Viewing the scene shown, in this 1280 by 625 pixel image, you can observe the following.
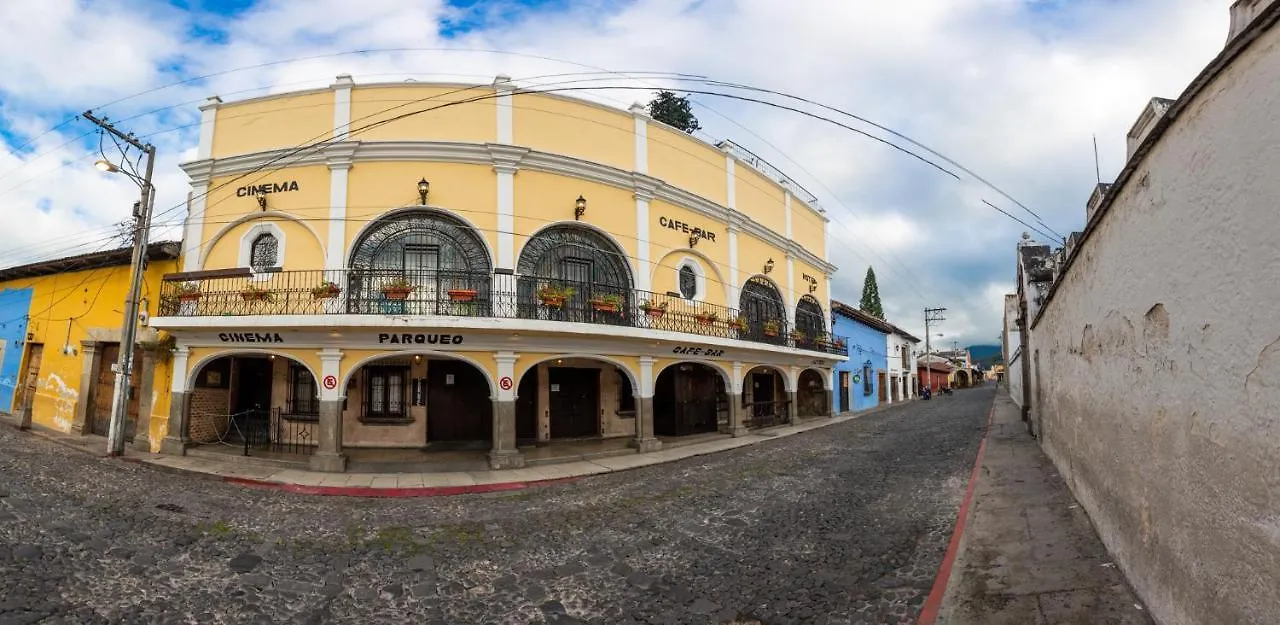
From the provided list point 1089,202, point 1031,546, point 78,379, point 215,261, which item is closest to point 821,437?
point 1089,202

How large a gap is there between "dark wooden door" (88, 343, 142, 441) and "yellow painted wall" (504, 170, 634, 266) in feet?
33.9

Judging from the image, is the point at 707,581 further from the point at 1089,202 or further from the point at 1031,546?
the point at 1089,202

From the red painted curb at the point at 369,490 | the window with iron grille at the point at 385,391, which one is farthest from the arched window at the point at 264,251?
the red painted curb at the point at 369,490

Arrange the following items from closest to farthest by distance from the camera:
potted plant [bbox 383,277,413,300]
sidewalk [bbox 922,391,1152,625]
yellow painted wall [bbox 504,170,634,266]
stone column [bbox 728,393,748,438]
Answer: sidewalk [bbox 922,391,1152,625] < potted plant [bbox 383,277,413,300] < yellow painted wall [bbox 504,170,634,266] < stone column [bbox 728,393,748,438]

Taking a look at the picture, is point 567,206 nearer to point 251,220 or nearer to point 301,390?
point 251,220

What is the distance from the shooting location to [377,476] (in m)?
10.2

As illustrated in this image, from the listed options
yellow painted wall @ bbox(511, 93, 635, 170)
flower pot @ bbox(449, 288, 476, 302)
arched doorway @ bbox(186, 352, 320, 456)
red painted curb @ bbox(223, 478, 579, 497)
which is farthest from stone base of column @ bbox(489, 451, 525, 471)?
yellow painted wall @ bbox(511, 93, 635, 170)

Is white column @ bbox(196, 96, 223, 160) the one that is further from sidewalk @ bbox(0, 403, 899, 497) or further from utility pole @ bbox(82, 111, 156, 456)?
sidewalk @ bbox(0, 403, 899, 497)

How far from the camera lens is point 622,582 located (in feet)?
15.9

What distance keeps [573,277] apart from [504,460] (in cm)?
481

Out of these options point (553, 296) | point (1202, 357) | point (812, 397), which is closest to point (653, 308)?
point (553, 296)

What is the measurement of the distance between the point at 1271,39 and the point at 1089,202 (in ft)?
21.4

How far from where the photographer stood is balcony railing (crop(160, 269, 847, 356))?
36.2 ft

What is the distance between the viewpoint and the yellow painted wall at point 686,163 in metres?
15.2
